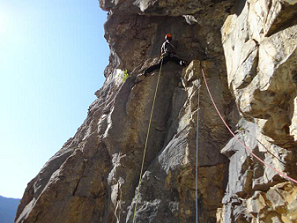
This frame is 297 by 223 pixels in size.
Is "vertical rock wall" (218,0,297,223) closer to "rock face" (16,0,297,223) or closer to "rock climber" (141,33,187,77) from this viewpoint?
"rock face" (16,0,297,223)

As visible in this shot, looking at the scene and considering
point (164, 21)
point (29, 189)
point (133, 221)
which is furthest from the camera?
point (164, 21)

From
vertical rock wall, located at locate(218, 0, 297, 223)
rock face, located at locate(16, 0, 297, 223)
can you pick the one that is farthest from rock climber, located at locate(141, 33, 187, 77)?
vertical rock wall, located at locate(218, 0, 297, 223)

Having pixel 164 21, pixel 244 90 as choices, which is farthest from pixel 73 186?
pixel 164 21

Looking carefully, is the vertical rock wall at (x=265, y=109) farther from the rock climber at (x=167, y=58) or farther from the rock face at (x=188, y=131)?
the rock climber at (x=167, y=58)

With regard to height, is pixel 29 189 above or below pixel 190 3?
below

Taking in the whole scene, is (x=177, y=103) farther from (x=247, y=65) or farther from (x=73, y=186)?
(x=73, y=186)

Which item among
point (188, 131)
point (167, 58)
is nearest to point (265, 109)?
point (188, 131)

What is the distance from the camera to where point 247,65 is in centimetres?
410

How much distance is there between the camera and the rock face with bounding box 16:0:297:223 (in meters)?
3.71

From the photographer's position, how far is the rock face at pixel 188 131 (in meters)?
3.71

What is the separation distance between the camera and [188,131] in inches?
244

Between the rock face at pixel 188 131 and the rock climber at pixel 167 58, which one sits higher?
the rock climber at pixel 167 58

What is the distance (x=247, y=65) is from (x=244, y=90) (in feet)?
1.50

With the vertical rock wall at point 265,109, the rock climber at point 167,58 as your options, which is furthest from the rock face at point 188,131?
the rock climber at point 167,58
